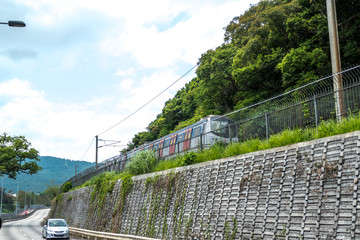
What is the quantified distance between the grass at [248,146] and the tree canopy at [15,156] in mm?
32751

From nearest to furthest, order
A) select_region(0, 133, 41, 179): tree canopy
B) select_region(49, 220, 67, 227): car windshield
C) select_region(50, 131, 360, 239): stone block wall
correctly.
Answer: select_region(50, 131, 360, 239): stone block wall
select_region(49, 220, 67, 227): car windshield
select_region(0, 133, 41, 179): tree canopy

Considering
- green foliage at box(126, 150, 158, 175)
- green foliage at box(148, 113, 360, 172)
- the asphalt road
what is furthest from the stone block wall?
the asphalt road

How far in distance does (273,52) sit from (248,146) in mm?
25619

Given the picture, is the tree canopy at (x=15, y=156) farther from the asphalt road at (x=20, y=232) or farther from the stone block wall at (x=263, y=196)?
the stone block wall at (x=263, y=196)

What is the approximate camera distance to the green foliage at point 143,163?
954 inches

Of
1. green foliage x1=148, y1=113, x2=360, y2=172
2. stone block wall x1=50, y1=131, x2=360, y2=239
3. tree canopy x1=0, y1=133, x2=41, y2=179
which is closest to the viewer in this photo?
stone block wall x1=50, y1=131, x2=360, y2=239

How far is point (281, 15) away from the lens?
1480 inches

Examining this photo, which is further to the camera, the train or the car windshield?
the car windshield

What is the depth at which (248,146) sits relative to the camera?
15.3m

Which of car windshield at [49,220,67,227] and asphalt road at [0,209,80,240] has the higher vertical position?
car windshield at [49,220,67,227]

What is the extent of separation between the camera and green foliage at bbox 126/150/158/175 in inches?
954

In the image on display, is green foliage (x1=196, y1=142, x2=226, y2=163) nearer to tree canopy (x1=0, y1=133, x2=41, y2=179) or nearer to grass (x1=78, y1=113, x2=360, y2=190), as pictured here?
grass (x1=78, y1=113, x2=360, y2=190)

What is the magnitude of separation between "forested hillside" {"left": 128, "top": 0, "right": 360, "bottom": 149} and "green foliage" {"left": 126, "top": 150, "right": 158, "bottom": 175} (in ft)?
50.4

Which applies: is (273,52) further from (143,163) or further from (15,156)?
(15,156)
